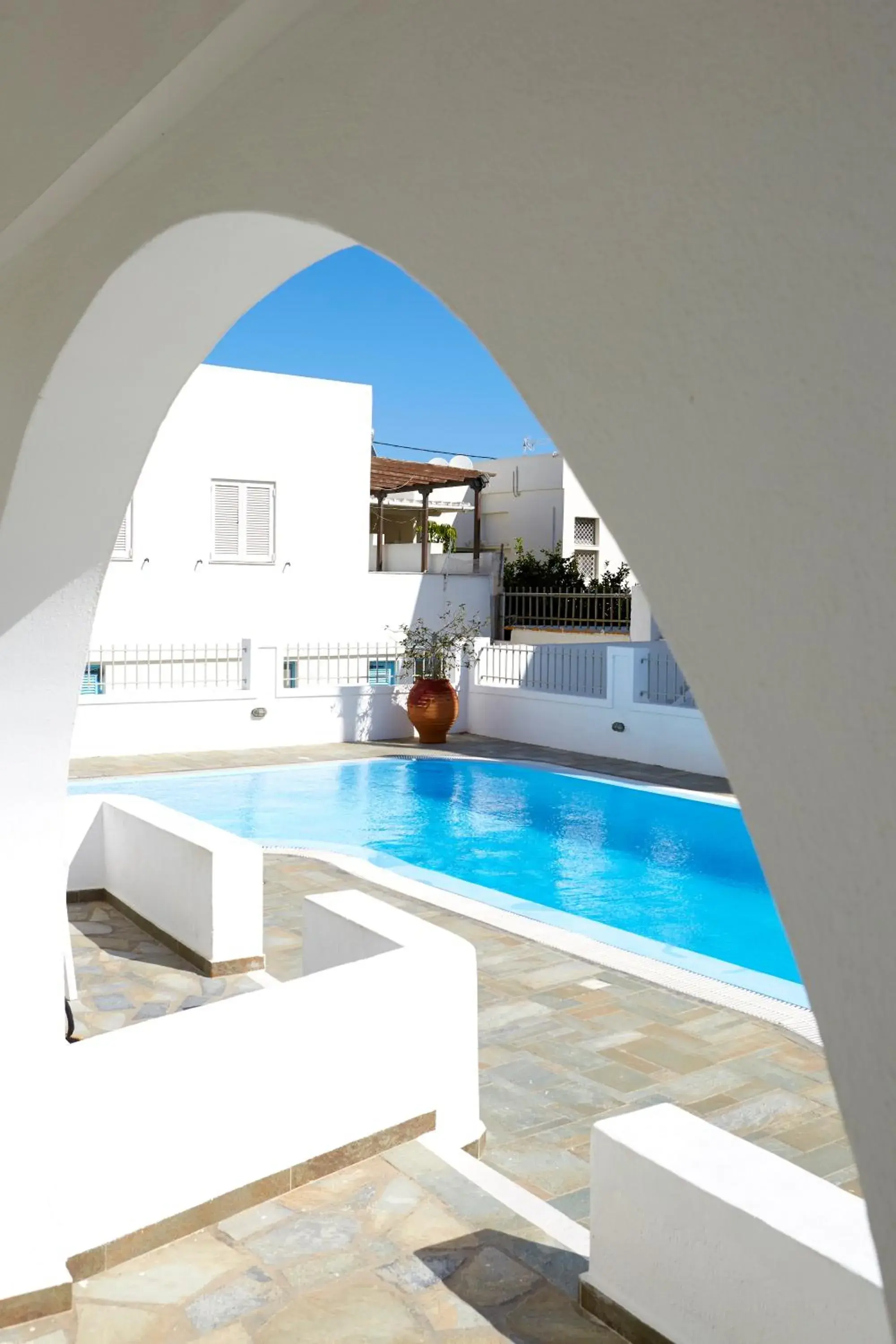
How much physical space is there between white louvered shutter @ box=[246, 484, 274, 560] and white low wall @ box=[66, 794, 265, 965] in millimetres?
11917

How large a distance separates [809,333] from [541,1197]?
4.19 metres

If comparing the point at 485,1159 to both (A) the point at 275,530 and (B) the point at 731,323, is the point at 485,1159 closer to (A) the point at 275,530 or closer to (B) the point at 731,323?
Result: (B) the point at 731,323

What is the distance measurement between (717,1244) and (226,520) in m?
17.8

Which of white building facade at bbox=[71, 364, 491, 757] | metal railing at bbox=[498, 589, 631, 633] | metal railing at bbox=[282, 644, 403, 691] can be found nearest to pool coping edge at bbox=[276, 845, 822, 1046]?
white building facade at bbox=[71, 364, 491, 757]

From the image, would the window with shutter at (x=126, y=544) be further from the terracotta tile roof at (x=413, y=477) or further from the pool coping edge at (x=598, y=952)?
the pool coping edge at (x=598, y=952)

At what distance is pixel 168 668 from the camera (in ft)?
61.5

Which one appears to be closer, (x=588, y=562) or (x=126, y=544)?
(x=126, y=544)

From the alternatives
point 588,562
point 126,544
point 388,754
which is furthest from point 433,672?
point 588,562

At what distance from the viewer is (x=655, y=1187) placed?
3.37 metres

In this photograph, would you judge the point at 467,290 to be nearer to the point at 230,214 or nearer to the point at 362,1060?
the point at 230,214

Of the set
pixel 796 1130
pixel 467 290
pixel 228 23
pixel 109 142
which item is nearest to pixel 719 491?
pixel 467 290

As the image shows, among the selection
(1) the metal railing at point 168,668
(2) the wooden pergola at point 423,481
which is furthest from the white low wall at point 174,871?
(2) the wooden pergola at point 423,481

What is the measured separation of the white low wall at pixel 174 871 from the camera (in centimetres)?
713

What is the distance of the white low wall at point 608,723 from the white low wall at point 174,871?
7863mm
